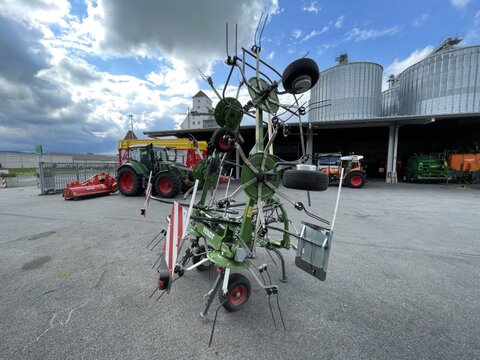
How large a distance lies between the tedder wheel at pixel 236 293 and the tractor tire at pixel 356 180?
11.4 meters

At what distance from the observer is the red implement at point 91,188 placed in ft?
24.4

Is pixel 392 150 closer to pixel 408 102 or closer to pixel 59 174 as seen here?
pixel 408 102

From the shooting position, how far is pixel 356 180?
11328mm

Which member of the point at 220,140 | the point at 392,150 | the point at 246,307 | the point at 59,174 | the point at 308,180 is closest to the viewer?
the point at 308,180

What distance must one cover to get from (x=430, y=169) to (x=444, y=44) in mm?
15886

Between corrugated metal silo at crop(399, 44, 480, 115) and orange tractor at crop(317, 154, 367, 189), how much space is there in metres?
12.1

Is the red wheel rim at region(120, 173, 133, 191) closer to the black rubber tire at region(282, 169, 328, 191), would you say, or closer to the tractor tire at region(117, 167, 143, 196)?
the tractor tire at region(117, 167, 143, 196)

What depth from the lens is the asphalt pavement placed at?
1535mm

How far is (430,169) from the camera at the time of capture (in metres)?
13.1

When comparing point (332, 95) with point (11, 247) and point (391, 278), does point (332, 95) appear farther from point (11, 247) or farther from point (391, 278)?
point (11, 247)

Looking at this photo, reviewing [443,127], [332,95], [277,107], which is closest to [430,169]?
[443,127]

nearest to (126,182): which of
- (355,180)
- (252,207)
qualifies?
(252,207)

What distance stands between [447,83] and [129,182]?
24.2 meters

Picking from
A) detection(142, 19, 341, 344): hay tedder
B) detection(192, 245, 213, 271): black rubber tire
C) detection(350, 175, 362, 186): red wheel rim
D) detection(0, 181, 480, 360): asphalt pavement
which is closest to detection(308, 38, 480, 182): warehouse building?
detection(350, 175, 362, 186): red wheel rim
